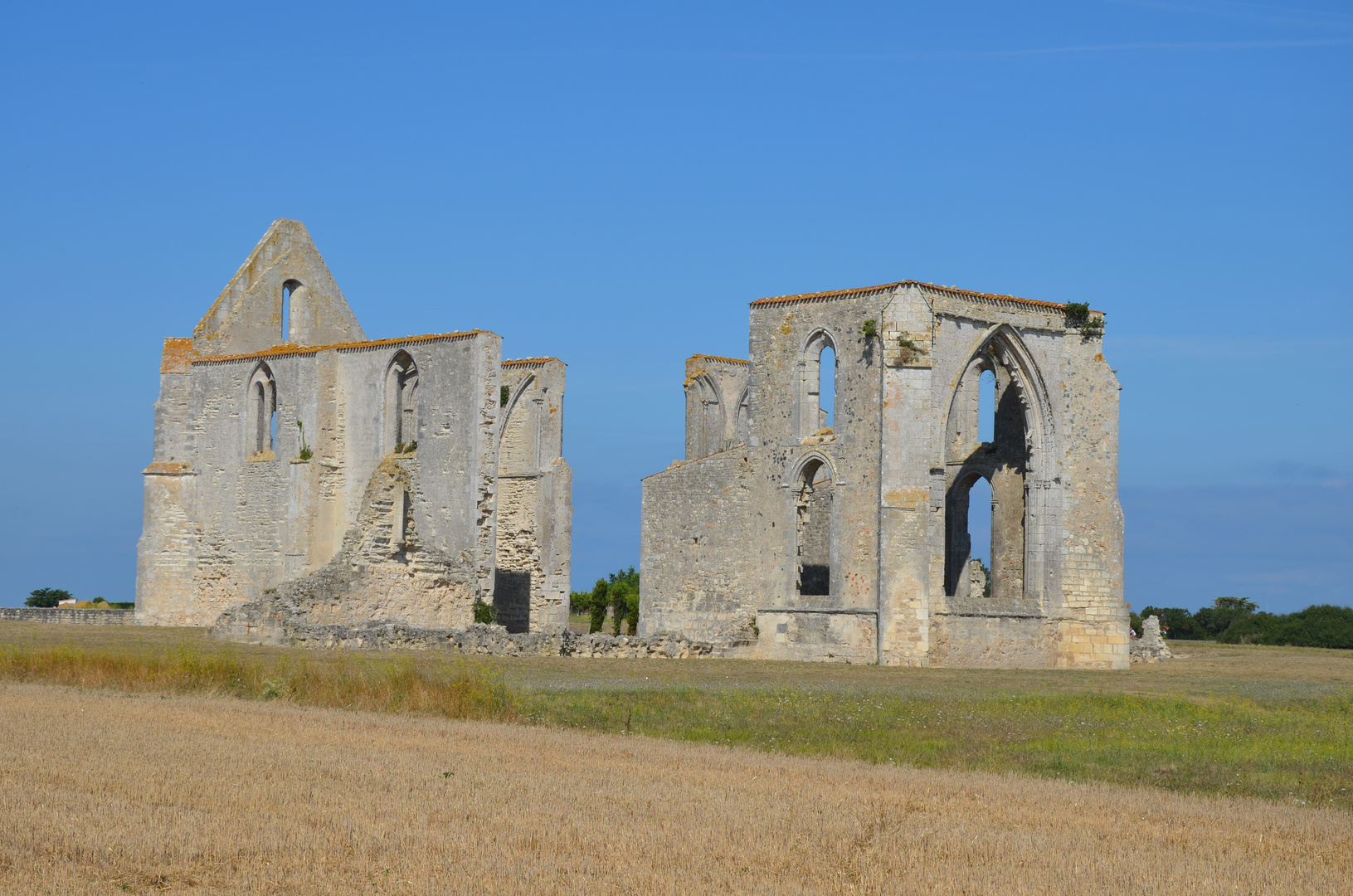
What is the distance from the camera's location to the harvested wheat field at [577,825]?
306 inches

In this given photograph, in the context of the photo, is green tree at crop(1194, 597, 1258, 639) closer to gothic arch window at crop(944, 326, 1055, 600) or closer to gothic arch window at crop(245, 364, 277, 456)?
gothic arch window at crop(944, 326, 1055, 600)

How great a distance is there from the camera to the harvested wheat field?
777cm

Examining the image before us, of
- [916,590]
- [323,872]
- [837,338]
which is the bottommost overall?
[323,872]

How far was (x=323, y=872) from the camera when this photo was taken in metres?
7.73

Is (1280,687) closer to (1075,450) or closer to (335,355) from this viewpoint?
(1075,450)

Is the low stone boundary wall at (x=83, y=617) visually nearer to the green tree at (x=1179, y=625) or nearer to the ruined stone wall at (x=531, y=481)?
the ruined stone wall at (x=531, y=481)

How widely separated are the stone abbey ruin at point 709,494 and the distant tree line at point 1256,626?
1510 centimetres

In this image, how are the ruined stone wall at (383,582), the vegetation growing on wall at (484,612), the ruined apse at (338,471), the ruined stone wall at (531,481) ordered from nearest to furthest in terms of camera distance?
the ruined stone wall at (383,582)
the vegetation growing on wall at (484,612)
the ruined apse at (338,471)
the ruined stone wall at (531,481)

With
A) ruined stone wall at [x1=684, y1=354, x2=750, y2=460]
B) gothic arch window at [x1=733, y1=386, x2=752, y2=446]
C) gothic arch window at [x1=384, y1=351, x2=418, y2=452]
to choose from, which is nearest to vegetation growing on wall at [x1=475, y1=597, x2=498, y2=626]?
gothic arch window at [x1=384, y1=351, x2=418, y2=452]

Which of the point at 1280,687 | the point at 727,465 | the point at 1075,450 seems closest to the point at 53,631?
the point at 727,465

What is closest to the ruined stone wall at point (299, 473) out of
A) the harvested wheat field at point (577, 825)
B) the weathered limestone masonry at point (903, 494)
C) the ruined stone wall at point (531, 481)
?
the ruined stone wall at point (531, 481)

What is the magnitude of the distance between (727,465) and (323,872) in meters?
23.6

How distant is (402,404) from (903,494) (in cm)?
1298

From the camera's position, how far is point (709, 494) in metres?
31.2
